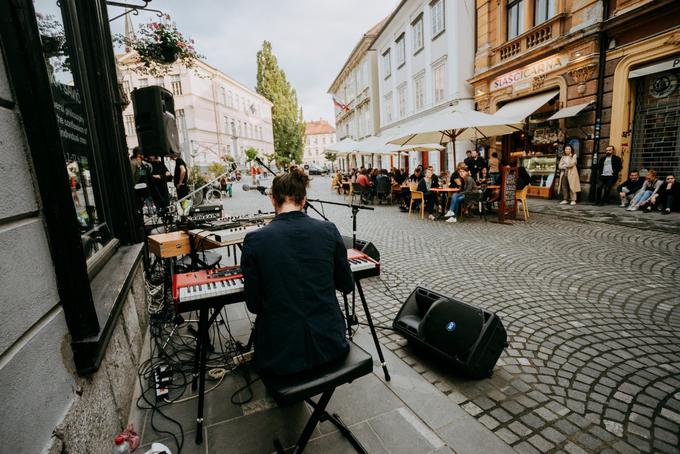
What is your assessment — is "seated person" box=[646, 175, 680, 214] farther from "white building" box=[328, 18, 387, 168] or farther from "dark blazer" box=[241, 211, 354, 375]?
"white building" box=[328, 18, 387, 168]

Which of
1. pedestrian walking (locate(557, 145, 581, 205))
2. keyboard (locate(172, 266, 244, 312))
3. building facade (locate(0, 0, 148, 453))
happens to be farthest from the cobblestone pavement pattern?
pedestrian walking (locate(557, 145, 581, 205))

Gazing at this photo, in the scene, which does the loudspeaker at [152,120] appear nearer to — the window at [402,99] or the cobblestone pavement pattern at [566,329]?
the cobblestone pavement pattern at [566,329]

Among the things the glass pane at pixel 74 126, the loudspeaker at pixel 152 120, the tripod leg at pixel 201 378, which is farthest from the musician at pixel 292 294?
the loudspeaker at pixel 152 120

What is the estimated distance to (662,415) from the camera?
2.25m

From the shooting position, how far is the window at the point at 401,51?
69.4 ft

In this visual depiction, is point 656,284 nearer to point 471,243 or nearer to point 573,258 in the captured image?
point 573,258

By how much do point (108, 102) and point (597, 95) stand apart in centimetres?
1252

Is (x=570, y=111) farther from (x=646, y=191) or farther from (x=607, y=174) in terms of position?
(x=646, y=191)

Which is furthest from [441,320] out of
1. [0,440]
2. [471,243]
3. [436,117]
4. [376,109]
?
[376,109]

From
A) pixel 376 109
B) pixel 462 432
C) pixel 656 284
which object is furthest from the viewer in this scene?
pixel 376 109

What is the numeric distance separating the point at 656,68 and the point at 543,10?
4728 mm

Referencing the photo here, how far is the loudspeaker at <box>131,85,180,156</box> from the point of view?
4578 millimetres

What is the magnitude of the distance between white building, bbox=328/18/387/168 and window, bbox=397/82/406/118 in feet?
17.9

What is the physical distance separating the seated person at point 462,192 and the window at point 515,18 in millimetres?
7665
